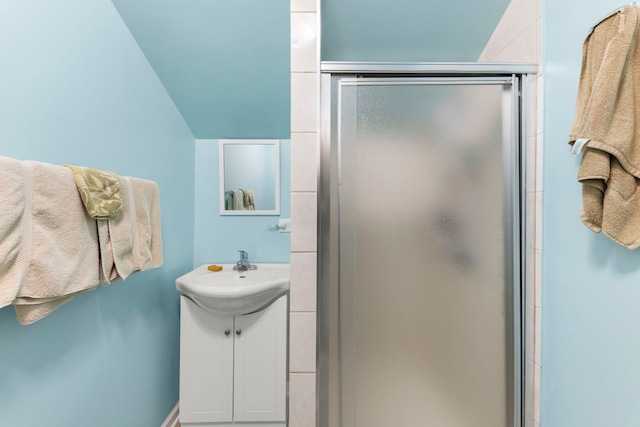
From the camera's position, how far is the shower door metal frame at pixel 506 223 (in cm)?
110

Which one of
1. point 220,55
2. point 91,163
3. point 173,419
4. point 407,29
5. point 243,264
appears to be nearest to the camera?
point 91,163

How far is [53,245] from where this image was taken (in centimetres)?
84

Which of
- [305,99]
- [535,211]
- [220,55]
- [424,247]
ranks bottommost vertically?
[424,247]

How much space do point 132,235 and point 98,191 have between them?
211 millimetres

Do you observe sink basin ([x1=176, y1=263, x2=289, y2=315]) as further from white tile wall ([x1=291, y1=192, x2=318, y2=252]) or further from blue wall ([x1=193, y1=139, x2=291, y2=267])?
white tile wall ([x1=291, y1=192, x2=318, y2=252])

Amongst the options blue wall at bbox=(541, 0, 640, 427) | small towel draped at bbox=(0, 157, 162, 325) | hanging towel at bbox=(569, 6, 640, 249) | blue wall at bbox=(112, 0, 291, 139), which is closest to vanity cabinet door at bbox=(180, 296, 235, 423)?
small towel draped at bbox=(0, 157, 162, 325)

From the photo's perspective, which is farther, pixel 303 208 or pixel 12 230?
pixel 303 208

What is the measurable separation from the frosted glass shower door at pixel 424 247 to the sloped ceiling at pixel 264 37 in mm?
438

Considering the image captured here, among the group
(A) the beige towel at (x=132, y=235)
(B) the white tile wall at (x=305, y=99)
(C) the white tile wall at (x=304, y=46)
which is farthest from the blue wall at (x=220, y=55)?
(A) the beige towel at (x=132, y=235)

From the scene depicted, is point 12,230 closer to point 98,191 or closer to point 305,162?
point 98,191

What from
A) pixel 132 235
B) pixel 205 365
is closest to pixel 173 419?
pixel 205 365

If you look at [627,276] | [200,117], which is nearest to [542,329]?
[627,276]

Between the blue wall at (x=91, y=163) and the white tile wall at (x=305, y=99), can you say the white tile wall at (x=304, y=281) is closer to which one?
the white tile wall at (x=305, y=99)

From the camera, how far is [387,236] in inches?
44.2
